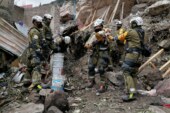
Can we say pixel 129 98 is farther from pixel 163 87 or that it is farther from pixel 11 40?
pixel 11 40

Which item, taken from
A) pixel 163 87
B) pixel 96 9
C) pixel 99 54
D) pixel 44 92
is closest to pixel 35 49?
pixel 44 92

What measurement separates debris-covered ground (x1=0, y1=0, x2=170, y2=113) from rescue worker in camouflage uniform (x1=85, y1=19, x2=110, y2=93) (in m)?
0.20

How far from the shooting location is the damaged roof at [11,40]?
9.70 metres

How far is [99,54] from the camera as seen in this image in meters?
7.55

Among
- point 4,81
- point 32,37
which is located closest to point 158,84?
point 32,37

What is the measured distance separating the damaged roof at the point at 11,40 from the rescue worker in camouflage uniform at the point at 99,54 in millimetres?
3183

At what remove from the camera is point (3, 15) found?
12.5 metres

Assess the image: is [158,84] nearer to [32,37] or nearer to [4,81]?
[32,37]

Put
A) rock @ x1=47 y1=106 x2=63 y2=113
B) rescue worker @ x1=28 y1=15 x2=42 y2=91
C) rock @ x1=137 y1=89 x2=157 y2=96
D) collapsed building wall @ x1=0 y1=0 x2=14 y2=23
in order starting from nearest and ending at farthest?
rock @ x1=47 y1=106 x2=63 y2=113
rock @ x1=137 y1=89 x2=157 y2=96
rescue worker @ x1=28 y1=15 x2=42 y2=91
collapsed building wall @ x1=0 y1=0 x2=14 y2=23

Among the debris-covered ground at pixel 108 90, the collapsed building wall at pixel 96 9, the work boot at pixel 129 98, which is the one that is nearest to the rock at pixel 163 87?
the debris-covered ground at pixel 108 90

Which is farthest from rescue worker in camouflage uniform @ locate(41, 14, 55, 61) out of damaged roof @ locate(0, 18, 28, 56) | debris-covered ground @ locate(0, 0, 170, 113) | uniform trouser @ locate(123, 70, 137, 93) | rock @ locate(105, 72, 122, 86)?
uniform trouser @ locate(123, 70, 137, 93)

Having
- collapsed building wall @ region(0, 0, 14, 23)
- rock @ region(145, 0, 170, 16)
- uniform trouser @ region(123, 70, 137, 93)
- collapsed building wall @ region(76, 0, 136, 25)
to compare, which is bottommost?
uniform trouser @ region(123, 70, 137, 93)

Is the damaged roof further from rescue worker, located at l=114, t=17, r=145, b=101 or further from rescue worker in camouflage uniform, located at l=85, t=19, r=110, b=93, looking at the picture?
rescue worker, located at l=114, t=17, r=145, b=101

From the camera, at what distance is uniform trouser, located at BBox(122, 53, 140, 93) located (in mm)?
6605
